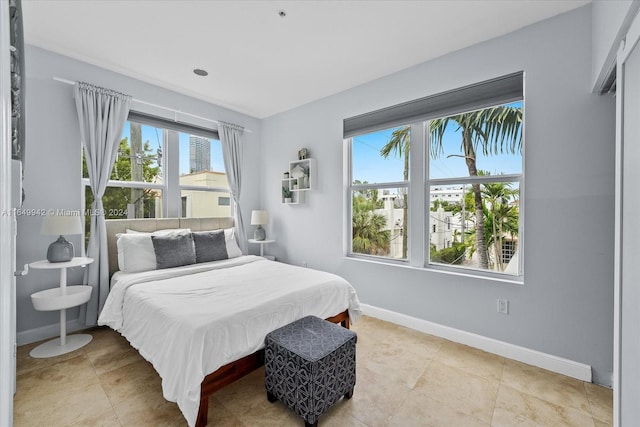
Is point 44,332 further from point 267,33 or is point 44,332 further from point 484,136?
point 484,136

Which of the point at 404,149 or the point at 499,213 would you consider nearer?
the point at 499,213

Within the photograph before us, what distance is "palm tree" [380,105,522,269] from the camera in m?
2.56

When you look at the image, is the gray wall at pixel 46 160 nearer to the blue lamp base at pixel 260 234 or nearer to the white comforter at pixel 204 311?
the white comforter at pixel 204 311

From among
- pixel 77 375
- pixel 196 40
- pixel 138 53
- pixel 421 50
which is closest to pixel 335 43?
pixel 421 50

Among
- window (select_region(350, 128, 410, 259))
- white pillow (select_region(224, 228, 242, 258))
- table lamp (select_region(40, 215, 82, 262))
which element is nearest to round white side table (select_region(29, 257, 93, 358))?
table lamp (select_region(40, 215, 82, 262))

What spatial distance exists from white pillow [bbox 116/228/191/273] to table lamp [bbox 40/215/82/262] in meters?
0.41

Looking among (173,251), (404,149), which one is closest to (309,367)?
(173,251)

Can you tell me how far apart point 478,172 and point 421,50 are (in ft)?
4.22

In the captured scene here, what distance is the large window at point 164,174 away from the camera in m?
3.29

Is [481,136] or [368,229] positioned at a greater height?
[481,136]

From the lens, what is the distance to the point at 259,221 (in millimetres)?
4246

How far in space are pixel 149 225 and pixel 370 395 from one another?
2952mm

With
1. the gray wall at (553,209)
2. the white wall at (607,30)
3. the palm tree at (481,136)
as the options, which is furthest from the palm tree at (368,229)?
the white wall at (607,30)

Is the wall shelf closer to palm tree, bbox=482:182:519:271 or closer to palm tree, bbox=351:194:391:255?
palm tree, bbox=351:194:391:255
